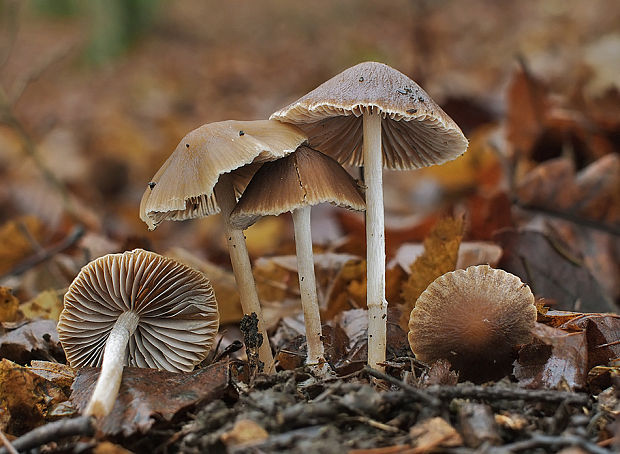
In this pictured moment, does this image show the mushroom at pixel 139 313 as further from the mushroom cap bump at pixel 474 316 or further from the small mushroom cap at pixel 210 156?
the mushroom cap bump at pixel 474 316

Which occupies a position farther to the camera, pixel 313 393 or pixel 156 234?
pixel 156 234

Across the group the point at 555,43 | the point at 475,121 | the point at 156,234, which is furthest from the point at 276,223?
the point at 555,43

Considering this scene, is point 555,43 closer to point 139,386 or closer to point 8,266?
point 8,266

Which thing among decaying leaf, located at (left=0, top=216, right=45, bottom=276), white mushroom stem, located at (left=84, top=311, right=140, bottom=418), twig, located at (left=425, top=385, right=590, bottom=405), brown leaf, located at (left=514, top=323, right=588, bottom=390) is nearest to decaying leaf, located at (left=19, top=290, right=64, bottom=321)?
white mushroom stem, located at (left=84, top=311, right=140, bottom=418)

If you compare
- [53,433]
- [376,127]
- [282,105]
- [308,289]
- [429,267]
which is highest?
[282,105]

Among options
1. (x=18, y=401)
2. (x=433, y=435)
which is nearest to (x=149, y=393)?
(x=18, y=401)

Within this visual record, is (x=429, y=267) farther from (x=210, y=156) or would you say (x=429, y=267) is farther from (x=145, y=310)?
(x=145, y=310)
